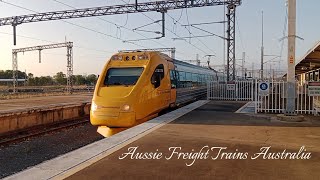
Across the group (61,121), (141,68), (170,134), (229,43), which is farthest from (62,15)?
(170,134)

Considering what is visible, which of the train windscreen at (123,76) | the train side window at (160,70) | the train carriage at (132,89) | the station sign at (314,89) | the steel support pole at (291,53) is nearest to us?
the train carriage at (132,89)

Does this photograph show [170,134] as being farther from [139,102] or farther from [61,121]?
[61,121]

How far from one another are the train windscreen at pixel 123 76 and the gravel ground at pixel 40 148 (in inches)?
112

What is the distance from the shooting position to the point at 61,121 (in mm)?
21609

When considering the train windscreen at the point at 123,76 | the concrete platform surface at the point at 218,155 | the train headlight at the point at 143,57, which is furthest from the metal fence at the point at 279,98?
the train windscreen at the point at 123,76

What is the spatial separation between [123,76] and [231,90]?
1140cm

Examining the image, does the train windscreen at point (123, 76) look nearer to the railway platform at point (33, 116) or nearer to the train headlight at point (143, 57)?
the train headlight at point (143, 57)

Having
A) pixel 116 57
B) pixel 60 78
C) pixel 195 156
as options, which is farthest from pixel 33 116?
pixel 60 78

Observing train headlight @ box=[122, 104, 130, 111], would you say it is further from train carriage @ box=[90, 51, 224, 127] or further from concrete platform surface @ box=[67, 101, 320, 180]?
concrete platform surface @ box=[67, 101, 320, 180]

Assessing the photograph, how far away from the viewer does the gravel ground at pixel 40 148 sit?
1074 centimetres

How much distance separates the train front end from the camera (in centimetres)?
1218

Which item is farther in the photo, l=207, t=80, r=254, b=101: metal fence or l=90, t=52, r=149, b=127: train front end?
l=207, t=80, r=254, b=101: metal fence

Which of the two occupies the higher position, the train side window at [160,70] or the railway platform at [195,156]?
the train side window at [160,70]

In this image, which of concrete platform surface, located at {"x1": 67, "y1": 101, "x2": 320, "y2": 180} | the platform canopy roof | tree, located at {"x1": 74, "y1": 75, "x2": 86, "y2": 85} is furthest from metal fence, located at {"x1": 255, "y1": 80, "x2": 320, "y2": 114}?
tree, located at {"x1": 74, "y1": 75, "x2": 86, "y2": 85}
